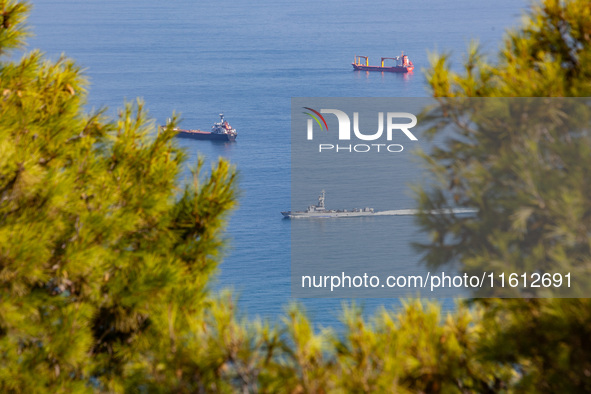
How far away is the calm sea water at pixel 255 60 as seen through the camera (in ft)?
102

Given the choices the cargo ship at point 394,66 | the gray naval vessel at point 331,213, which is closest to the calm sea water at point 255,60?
the cargo ship at point 394,66

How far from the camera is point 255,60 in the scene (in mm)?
55594

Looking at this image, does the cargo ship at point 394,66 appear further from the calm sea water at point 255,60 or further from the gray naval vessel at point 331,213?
the gray naval vessel at point 331,213

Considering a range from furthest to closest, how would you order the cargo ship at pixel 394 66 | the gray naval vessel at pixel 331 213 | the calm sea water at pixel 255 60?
the cargo ship at pixel 394 66, the calm sea water at pixel 255 60, the gray naval vessel at pixel 331 213

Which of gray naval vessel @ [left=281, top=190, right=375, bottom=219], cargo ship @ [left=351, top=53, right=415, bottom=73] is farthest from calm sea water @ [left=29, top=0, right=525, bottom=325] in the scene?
gray naval vessel @ [left=281, top=190, right=375, bottom=219]

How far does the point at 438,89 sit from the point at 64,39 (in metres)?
64.8

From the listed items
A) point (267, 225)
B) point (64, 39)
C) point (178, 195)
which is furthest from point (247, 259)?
point (64, 39)

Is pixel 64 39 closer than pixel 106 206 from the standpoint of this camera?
No

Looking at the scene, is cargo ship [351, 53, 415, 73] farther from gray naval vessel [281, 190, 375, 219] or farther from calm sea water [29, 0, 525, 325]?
gray naval vessel [281, 190, 375, 219]

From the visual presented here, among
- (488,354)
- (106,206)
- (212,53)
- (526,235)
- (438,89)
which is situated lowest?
(488,354)

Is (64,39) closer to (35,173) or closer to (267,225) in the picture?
(267,225)

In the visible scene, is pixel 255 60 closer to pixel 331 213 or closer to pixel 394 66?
pixel 394 66

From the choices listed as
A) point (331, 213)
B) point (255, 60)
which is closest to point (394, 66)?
point (255, 60)

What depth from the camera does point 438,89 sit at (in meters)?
2.15
